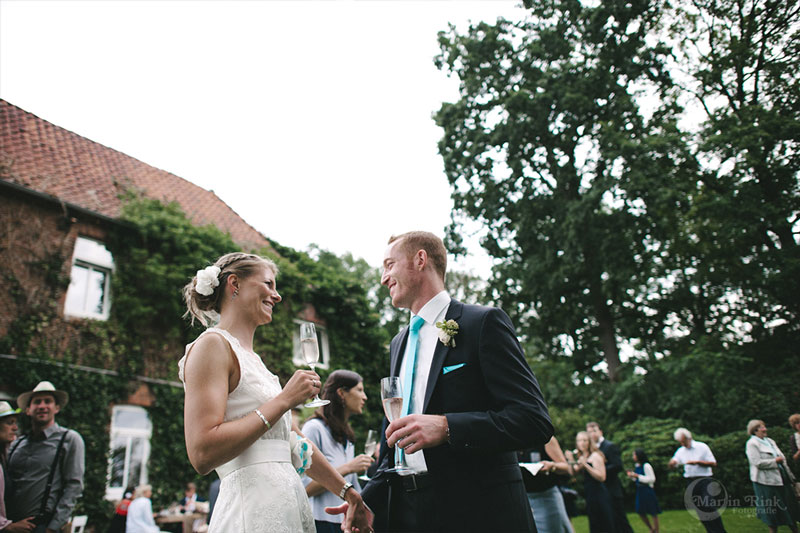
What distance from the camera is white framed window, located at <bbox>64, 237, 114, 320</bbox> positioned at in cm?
1217

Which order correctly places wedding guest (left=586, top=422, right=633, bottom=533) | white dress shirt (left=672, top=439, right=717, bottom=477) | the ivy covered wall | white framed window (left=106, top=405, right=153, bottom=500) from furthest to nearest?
white framed window (left=106, top=405, right=153, bottom=500) → the ivy covered wall → white dress shirt (left=672, top=439, right=717, bottom=477) → wedding guest (left=586, top=422, right=633, bottom=533)

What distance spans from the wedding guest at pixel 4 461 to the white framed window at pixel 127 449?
6.62 meters

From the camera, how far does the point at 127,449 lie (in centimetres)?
1195

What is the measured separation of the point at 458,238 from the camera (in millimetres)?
23422

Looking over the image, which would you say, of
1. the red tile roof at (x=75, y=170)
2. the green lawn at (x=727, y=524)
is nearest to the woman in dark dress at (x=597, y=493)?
the green lawn at (x=727, y=524)

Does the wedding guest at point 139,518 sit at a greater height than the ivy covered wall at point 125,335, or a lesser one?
lesser

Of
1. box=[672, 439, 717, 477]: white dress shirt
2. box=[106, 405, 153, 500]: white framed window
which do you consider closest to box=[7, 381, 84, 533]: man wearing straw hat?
box=[106, 405, 153, 500]: white framed window

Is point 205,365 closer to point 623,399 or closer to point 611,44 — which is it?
point 623,399

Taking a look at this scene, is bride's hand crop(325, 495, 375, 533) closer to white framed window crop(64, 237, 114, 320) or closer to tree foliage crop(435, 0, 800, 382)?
white framed window crop(64, 237, 114, 320)

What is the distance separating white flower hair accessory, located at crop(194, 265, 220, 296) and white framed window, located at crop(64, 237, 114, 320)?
11042mm

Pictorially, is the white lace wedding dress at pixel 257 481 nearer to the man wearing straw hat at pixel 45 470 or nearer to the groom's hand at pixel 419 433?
the groom's hand at pixel 419 433

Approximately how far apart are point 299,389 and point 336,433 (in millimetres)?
2563

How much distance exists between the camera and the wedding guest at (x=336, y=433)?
4.40 metres

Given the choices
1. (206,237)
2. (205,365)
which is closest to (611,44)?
(206,237)
